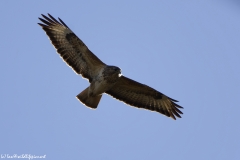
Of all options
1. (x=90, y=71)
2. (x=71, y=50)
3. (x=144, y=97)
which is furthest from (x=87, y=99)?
(x=144, y=97)

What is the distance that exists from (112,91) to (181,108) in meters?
1.89

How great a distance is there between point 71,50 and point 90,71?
704mm

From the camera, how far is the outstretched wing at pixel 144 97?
12328 mm

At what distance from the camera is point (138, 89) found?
40.6ft

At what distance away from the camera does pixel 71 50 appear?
12.0m

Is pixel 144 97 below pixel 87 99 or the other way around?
the other way around

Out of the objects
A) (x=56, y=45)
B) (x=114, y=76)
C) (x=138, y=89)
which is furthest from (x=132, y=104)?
(x=56, y=45)

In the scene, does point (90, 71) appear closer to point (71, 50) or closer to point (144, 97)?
point (71, 50)

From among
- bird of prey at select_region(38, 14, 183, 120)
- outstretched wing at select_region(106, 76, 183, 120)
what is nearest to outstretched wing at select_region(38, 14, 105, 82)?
bird of prey at select_region(38, 14, 183, 120)

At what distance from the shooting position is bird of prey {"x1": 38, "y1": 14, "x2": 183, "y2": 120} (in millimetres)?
11680

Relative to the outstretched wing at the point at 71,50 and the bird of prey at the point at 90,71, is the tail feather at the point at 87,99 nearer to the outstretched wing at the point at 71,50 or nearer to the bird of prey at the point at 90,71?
the bird of prey at the point at 90,71

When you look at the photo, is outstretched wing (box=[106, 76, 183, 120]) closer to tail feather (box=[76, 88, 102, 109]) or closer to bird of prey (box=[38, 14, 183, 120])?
bird of prey (box=[38, 14, 183, 120])

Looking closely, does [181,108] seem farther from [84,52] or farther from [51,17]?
[51,17]

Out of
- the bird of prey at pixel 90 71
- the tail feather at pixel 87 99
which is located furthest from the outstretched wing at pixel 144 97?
the tail feather at pixel 87 99
